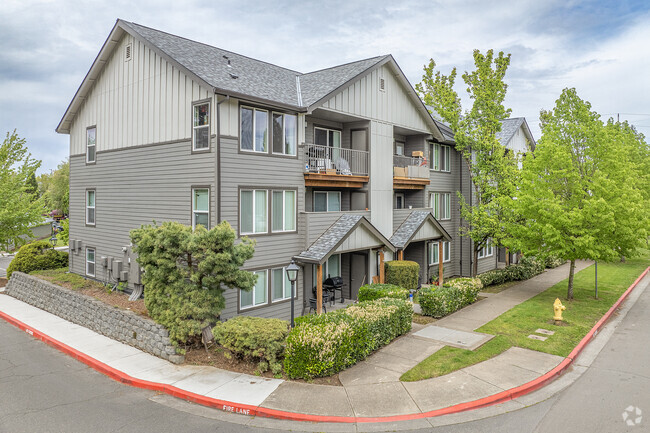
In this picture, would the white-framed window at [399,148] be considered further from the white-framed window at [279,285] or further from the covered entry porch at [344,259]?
the white-framed window at [279,285]

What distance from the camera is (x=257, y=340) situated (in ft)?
35.1

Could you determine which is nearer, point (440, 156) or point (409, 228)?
point (409, 228)

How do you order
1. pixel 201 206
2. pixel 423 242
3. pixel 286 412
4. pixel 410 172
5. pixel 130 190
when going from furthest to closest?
1. pixel 423 242
2. pixel 410 172
3. pixel 130 190
4. pixel 201 206
5. pixel 286 412

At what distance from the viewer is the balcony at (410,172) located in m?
22.9

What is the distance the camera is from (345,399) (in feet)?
30.5

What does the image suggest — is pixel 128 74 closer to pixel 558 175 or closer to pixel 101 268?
pixel 101 268

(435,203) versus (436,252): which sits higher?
(435,203)

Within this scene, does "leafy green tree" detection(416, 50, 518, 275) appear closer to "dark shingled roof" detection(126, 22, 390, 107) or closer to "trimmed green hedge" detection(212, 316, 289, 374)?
"dark shingled roof" detection(126, 22, 390, 107)

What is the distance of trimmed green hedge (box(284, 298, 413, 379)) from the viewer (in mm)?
10133

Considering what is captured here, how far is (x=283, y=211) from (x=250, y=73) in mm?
5997

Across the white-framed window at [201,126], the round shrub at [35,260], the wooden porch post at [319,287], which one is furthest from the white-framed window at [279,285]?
the round shrub at [35,260]

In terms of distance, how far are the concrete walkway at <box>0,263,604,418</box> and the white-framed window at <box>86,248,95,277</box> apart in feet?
20.7

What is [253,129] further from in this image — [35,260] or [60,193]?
[60,193]

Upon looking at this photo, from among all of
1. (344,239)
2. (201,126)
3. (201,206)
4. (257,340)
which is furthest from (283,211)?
(257,340)
